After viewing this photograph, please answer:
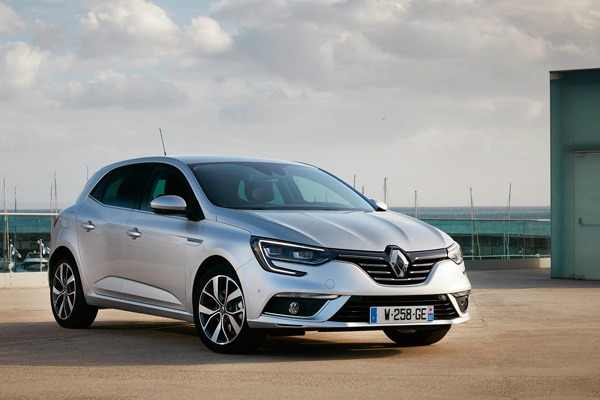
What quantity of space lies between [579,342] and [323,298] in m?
2.83

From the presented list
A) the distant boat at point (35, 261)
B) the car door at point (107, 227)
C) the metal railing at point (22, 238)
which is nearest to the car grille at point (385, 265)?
the car door at point (107, 227)

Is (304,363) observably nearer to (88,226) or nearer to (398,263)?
(398,263)

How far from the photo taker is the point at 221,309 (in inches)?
312

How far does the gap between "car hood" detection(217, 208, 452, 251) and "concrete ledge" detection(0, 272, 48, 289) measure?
10332mm

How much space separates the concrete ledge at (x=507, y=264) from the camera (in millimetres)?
24453

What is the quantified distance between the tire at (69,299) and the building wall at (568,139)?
12.3 meters

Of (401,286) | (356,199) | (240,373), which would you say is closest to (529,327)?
(356,199)

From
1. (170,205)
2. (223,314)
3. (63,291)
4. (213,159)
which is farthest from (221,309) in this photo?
(63,291)

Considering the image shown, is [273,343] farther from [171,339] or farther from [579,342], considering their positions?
[579,342]

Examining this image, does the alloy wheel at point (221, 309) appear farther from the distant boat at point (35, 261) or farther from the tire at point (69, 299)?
the distant boat at point (35, 261)

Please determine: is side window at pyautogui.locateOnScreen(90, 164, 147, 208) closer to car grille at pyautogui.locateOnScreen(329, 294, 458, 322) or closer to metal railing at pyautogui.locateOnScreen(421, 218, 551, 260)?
car grille at pyautogui.locateOnScreen(329, 294, 458, 322)

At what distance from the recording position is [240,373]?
695 cm

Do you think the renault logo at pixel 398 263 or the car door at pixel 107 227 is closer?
the renault logo at pixel 398 263

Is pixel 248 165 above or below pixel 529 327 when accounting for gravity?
above
